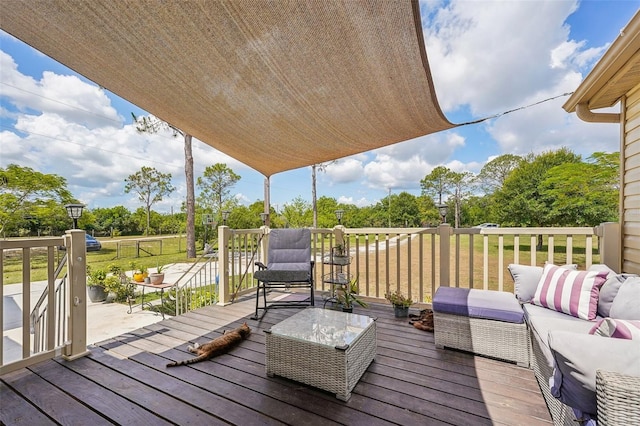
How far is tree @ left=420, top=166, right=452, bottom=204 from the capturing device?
2500 centimetres

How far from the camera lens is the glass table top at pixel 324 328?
2.03 meters

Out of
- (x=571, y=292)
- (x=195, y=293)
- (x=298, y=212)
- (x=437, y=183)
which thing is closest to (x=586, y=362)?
(x=571, y=292)

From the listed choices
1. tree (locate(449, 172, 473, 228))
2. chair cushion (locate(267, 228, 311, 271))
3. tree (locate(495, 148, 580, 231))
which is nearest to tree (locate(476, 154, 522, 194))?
tree (locate(449, 172, 473, 228))

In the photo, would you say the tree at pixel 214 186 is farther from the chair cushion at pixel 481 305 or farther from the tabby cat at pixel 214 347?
the chair cushion at pixel 481 305

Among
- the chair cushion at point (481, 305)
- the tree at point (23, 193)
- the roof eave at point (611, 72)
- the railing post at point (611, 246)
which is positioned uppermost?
the roof eave at point (611, 72)

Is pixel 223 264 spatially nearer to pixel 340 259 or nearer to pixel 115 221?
pixel 340 259

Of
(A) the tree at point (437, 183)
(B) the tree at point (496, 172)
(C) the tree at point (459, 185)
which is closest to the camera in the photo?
(B) the tree at point (496, 172)

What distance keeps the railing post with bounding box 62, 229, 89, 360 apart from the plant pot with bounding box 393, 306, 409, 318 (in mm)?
3123

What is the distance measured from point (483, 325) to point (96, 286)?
782 cm

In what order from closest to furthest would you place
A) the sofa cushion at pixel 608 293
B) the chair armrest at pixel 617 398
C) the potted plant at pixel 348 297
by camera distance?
the chair armrest at pixel 617 398
the sofa cushion at pixel 608 293
the potted plant at pixel 348 297

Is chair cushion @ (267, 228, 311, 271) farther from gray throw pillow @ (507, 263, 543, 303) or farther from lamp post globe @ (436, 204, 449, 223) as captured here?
gray throw pillow @ (507, 263, 543, 303)

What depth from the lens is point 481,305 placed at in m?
2.39

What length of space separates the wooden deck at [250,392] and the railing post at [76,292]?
12 cm

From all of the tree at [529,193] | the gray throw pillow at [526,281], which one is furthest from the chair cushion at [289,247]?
the tree at [529,193]
